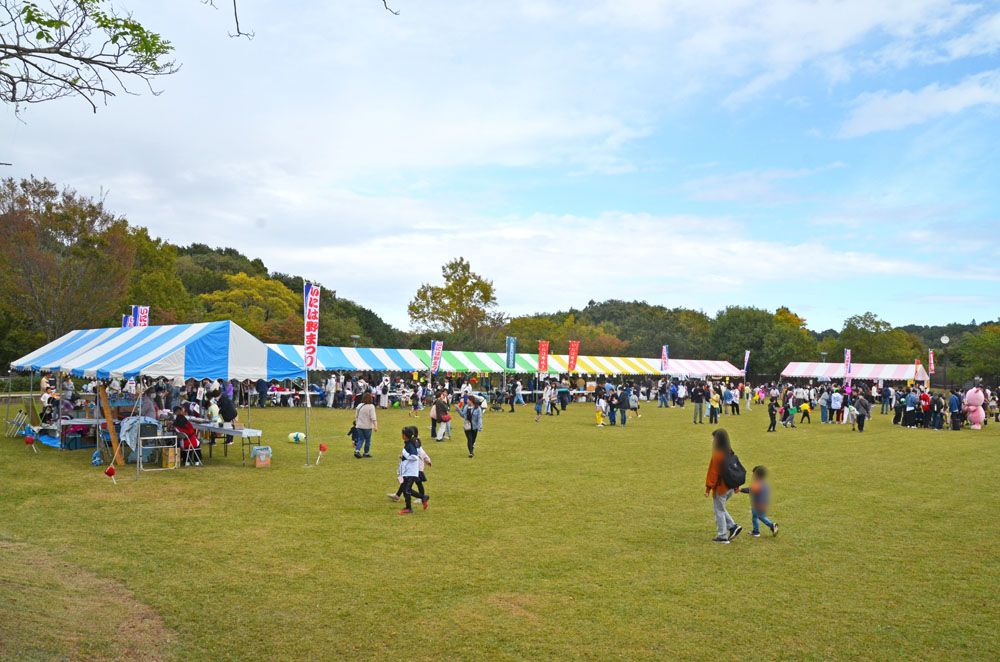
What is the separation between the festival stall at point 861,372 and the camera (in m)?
48.8

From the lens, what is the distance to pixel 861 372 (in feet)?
165

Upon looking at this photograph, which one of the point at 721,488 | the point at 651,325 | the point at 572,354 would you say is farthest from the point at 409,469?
the point at 651,325

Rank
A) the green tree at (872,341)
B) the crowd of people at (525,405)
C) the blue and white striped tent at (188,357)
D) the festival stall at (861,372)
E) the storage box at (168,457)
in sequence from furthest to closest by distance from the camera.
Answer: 1. the green tree at (872,341)
2. the festival stall at (861,372)
3. the storage box at (168,457)
4. the blue and white striped tent at (188,357)
5. the crowd of people at (525,405)

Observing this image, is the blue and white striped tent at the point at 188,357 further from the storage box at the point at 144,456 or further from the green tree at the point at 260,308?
the green tree at the point at 260,308

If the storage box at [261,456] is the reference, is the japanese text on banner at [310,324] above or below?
above

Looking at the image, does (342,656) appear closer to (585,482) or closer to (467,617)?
(467,617)

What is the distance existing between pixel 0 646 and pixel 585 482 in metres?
8.73

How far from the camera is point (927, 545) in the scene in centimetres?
779

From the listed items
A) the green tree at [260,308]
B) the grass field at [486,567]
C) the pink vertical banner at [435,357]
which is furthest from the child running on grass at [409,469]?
the green tree at [260,308]

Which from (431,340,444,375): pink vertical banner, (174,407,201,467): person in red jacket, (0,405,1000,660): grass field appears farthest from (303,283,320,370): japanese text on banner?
(431,340,444,375): pink vertical banner

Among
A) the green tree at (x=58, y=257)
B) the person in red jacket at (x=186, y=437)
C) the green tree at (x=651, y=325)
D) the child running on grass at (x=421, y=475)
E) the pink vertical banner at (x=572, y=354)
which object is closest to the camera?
the child running on grass at (x=421, y=475)

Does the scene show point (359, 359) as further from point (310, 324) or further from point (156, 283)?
point (310, 324)

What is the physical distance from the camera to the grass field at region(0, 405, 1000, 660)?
4.95 metres

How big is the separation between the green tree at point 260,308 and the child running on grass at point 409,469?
34975 mm
